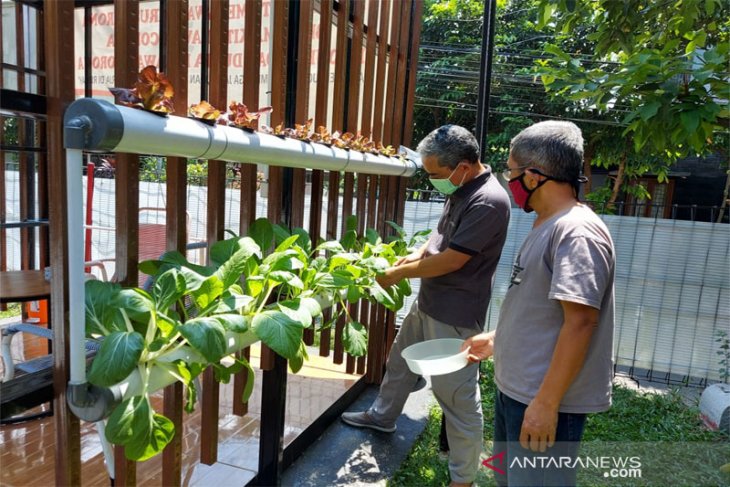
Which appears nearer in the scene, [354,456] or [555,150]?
[555,150]

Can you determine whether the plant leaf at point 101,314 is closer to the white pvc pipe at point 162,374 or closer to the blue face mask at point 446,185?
the white pvc pipe at point 162,374

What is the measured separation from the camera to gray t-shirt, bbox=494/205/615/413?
1.47m

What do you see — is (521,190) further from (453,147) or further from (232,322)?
(232,322)

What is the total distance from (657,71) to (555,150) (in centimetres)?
A: 160

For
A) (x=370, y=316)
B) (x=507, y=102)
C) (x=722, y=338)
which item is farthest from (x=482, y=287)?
(x=507, y=102)

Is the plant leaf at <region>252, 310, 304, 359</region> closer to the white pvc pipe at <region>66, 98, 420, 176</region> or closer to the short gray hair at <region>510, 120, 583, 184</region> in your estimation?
the white pvc pipe at <region>66, 98, 420, 176</region>

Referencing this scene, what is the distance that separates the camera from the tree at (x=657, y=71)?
2.69 meters

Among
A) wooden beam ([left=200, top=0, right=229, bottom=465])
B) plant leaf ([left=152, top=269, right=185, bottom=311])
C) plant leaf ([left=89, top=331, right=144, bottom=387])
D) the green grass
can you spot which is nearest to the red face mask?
wooden beam ([left=200, top=0, right=229, bottom=465])

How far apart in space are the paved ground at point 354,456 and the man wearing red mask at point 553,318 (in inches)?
46.3

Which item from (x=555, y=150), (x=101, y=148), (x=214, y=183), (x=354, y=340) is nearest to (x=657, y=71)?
(x=555, y=150)

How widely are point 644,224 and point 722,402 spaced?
60.5 inches

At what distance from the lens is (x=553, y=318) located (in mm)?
1588

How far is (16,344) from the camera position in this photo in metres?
3.79

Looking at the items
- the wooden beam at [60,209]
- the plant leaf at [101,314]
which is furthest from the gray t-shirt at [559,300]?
the wooden beam at [60,209]
